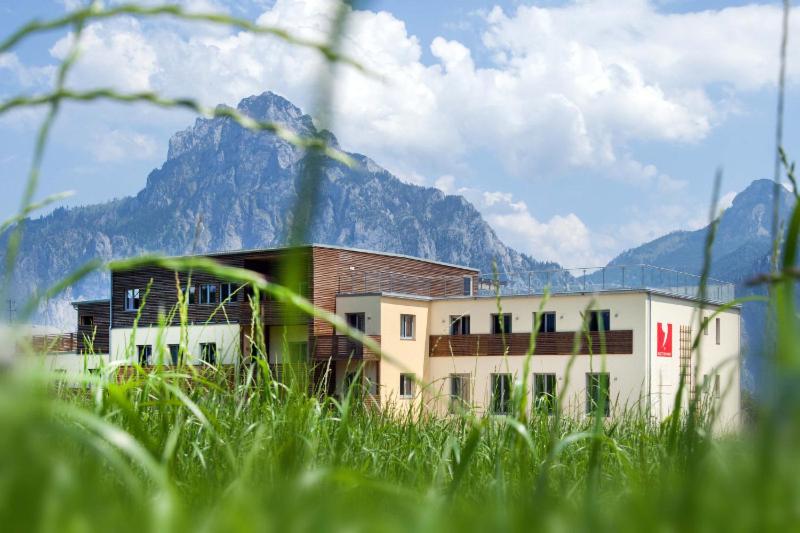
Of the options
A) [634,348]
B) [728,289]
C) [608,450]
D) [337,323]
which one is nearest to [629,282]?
[634,348]

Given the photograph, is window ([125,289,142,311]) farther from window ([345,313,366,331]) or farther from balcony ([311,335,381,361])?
window ([345,313,366,331])

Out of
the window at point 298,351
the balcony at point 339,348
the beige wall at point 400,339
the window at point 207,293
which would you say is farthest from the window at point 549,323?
the window at point 298,351

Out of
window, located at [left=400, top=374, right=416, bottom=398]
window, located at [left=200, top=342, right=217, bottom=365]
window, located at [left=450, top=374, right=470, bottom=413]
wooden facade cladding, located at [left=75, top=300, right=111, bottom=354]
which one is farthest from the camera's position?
wooden facade cladding, located at [left=75, top=300, right=111, bottom=354]

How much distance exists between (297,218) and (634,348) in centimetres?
3160

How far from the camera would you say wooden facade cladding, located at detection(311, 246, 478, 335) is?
34844mm

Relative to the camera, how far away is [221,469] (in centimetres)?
199

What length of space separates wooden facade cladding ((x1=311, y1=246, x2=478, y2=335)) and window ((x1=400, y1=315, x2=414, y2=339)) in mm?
2103

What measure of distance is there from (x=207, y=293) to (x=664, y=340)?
62.2 ft

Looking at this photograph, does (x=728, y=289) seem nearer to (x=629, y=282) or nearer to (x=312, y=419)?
(x=629, y=282)

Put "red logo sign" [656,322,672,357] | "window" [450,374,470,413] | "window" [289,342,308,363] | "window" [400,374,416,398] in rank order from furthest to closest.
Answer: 1. "red logo sign" [656,322,672,357]
2. "window" [450,374,470,413]
3. "window" [400,374,416,398]
4. "window" [289,342,308,363]

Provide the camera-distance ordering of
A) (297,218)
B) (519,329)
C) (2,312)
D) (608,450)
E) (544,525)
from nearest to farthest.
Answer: (544,525)
(297,218)
(2,312)
(608,450)
(519,329)

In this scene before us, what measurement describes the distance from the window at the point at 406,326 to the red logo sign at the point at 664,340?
9.24 metres

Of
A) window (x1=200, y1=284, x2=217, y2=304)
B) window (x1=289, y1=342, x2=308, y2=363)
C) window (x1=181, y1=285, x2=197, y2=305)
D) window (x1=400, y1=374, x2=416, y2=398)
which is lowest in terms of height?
window (x1=400, y1=374, x2=416, y2=398)

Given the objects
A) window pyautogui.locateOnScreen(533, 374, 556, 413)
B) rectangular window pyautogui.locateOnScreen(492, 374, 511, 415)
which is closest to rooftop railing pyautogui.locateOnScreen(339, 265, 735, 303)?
window pyautogui.locateOnScreen(533, 374, 556, 413)
